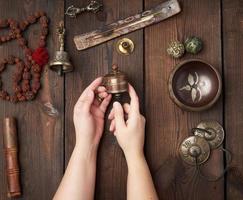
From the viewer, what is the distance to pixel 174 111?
117cm

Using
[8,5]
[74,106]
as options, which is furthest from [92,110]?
[8,5]

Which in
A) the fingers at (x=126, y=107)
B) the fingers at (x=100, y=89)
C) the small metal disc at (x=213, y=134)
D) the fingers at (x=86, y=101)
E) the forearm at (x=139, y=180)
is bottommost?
the forearm at (x=139, y=180)

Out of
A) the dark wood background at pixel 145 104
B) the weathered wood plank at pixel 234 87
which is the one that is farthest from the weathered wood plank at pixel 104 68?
the weathered wood plank at pixel 234 87

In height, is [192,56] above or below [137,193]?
above

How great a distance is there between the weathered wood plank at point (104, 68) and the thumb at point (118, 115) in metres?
0.07

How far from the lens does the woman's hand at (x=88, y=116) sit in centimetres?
113

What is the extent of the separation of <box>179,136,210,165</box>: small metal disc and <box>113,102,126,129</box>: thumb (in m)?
0.20

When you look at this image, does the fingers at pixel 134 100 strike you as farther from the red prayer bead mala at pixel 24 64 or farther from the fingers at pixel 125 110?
the red prayer bead mala at pixel 24 64

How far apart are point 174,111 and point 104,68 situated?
0.81ft

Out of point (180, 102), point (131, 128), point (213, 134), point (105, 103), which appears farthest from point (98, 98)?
point (213, 134)

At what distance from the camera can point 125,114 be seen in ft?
3.81

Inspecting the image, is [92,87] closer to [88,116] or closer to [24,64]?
[88,116]

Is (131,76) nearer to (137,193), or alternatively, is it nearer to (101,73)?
(101,73)

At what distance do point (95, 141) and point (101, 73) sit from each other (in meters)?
0.21
